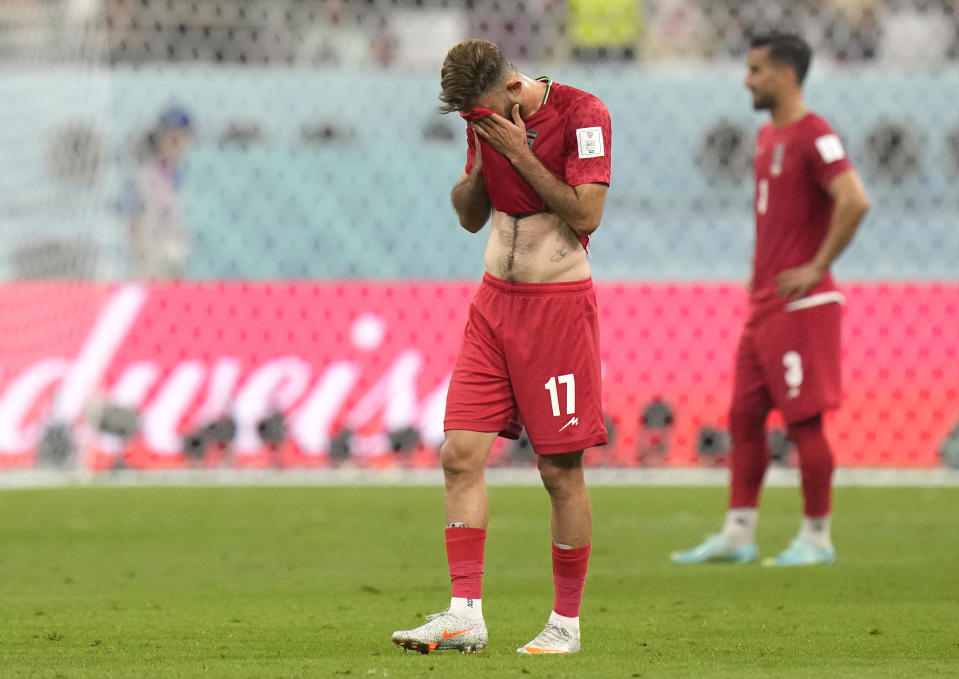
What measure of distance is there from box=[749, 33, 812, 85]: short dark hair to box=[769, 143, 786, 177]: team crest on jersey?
329 mm

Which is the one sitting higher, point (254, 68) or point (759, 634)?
point (254, 68)

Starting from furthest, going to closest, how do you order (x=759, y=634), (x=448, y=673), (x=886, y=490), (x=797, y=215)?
1. (x=886, y=490)
2. (x=797, y=215)
3. (x=759, y=634)
4. (x=448, y=673)

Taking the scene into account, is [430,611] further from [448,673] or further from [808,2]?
[808,2]

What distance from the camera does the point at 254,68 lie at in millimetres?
14828

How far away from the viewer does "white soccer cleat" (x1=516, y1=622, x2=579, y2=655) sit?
4703 mm

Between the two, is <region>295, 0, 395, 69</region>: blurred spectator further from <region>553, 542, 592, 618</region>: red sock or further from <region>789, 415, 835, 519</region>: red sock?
<region>553, 542, 592, 618</region>: red sock

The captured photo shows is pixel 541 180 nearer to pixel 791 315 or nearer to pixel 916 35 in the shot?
pixel 791 315

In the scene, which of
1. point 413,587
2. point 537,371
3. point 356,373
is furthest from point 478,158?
point 356,373

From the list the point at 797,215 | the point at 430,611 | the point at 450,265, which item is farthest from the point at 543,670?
the point at 450,265

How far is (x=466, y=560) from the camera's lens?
4.70 m

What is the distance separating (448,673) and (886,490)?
644cm

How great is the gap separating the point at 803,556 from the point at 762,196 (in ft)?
5.23

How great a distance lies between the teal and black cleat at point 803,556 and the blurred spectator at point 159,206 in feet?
22.4

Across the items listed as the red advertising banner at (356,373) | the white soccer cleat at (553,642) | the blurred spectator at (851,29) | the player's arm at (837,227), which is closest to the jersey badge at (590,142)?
the white soccer cleat at (553,642)
